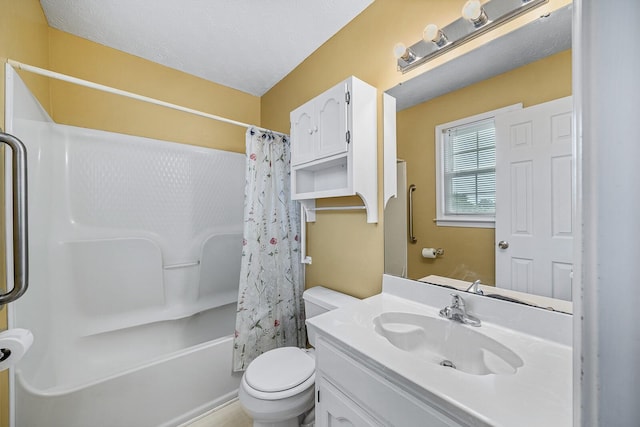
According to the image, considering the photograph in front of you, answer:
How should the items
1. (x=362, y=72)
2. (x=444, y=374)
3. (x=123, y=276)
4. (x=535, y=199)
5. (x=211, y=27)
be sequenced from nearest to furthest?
(x=444, y=374), (x=535, y=199), (x=362, y=72), (x=211, y=27), (x=123, y=276)

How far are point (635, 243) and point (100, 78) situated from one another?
255 centimetres

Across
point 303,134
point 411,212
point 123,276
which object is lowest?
point 123,276

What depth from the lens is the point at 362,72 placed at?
144 cm

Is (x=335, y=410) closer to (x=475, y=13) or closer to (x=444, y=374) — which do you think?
(x=444, y=374)

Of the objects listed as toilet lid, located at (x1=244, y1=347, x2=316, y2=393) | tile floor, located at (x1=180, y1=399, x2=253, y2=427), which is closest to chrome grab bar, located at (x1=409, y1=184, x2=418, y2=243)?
toilet lid, located at (x1=244, y1=347, x2=316, y2=393)

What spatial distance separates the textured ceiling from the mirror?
73 centimetres

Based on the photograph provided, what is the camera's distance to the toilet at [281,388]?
3.60ft

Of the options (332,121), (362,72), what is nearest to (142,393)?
(332,121)

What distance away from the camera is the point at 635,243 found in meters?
0.22

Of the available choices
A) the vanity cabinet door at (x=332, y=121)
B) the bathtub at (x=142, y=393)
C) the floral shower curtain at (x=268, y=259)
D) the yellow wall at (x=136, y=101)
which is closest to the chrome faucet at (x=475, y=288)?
the vanity cabinet door at (x=332, y=121)

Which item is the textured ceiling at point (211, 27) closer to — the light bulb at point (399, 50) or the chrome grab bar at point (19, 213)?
the light bulb at point (399, 50)

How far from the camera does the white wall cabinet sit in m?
1.23

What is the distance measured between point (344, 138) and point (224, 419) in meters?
1.76

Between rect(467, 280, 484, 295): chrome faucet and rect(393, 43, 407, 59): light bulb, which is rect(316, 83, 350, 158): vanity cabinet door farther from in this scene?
rect(467, 280, 484, 295): chrome faucet
